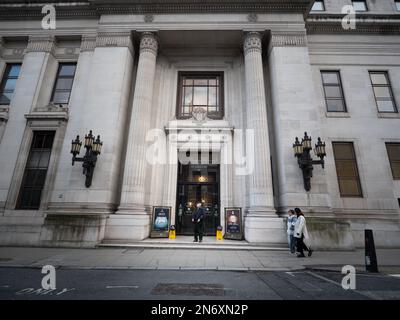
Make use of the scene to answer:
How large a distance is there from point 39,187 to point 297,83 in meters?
15.6

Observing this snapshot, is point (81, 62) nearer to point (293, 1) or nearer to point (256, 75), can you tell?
point (256, 75)

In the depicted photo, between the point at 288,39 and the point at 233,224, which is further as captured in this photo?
the point at 288,39

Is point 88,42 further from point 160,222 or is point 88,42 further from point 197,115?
point 160,222

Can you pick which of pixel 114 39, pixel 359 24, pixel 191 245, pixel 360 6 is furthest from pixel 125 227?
pixel 360 6

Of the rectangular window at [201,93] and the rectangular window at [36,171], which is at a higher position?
the rectangular window at [201,93]

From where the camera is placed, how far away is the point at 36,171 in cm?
1224

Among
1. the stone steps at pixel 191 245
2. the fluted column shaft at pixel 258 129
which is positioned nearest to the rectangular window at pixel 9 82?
the stone steps at pixel 191 245

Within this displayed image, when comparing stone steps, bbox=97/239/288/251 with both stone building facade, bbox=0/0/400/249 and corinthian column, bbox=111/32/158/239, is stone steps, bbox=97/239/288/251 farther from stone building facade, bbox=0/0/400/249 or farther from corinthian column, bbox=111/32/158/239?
corinthian column, bbox=111/32/158/239

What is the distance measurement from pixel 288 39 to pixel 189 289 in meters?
14.2

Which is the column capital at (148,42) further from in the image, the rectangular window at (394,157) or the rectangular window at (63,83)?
the rectangular window at (394,157)

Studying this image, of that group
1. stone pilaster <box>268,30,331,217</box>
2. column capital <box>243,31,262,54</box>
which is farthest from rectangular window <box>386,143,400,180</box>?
column capital <box>243,31,262,54</box>

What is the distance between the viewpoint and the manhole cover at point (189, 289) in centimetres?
425

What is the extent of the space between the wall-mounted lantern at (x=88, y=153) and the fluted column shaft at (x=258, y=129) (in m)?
8.05
